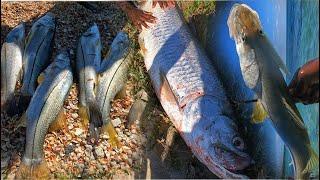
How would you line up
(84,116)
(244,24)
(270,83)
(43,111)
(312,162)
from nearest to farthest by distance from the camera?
(312,162)
(270,83)
(244,24)
(43,111)
(84,116)

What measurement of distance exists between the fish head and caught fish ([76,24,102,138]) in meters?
1.23

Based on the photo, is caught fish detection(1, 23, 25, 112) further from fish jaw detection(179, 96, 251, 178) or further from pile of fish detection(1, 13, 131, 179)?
fish jaw detection(179, 96, 251, 178)

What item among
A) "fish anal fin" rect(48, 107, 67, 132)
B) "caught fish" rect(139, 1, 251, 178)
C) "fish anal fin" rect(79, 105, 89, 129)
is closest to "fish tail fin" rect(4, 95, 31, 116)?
"fish anal fin" rect(48, 107, 67, 132)

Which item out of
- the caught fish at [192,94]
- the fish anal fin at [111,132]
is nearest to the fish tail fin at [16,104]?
the fish anal fin at [111,132]

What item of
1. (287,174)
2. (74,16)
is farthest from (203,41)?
(287,174)

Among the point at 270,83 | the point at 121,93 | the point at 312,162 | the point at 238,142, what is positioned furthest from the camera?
the point at 121,93

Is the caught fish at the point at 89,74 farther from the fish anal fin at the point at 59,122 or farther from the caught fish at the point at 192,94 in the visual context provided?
the caught fish at the point at 192,94

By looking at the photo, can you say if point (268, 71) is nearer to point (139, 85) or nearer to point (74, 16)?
point (139, 85)

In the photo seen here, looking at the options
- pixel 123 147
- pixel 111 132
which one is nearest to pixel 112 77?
pixel 111 132

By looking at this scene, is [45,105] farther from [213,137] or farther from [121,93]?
[213,137]

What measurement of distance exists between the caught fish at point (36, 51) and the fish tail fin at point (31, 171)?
673 millimetres

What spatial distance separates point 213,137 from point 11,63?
179 cm

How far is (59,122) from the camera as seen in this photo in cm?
564

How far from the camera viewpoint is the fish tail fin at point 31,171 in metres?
5.26
